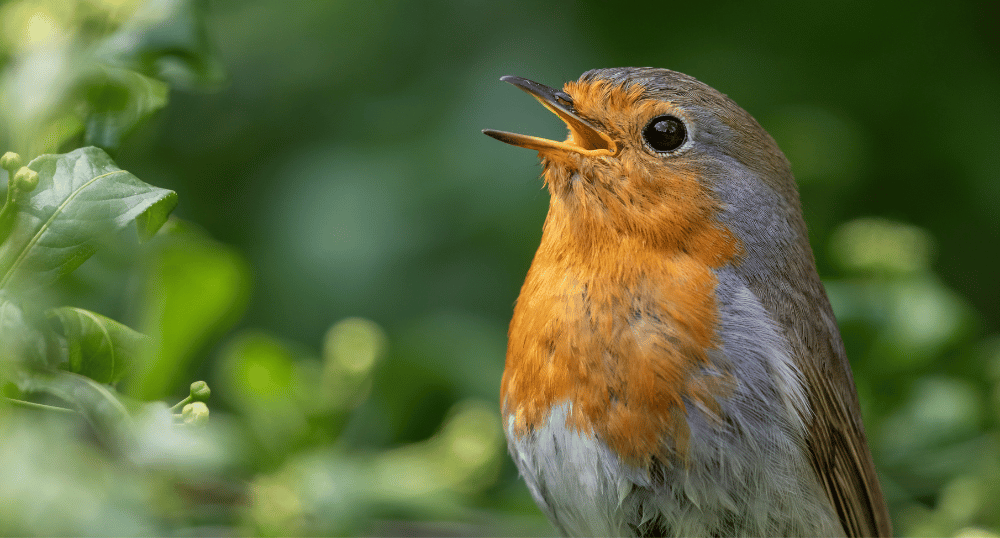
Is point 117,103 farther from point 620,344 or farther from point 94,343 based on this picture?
point 620,344

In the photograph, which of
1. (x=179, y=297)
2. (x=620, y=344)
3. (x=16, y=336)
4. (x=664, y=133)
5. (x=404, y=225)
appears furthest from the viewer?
(x=404, y=225)

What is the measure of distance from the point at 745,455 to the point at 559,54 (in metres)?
2.09

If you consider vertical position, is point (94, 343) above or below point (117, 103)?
below

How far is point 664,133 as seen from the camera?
6.04 feet

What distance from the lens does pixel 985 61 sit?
340 cm

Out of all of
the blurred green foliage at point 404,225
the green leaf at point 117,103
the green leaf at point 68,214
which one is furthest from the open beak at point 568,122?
the green leaf at point 68,214

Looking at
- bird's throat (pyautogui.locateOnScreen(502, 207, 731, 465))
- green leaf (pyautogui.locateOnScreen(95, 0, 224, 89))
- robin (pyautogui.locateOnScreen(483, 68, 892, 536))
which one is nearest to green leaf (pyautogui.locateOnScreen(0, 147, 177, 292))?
green leaf (pyautogui.locateOnScreen(95, 0, 224, 89))

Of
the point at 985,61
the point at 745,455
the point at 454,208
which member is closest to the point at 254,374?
the point at 745,455

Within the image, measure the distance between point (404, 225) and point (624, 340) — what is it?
1.62 m

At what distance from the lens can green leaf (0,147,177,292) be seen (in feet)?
2.99

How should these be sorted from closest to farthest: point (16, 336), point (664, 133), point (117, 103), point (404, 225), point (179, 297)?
point (16, 336), point (117, 103), point (179, 297), point (664, 133), point (404, 225)

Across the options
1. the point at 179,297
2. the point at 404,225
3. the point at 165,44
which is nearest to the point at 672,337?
the point at 179,297

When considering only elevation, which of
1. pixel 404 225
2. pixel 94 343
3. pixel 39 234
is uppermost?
pixel 39 234

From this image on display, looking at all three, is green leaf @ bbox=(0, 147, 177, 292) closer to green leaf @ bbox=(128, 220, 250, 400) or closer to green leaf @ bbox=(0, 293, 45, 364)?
green leaf @ bbox=(0, 293, 45, 364)
